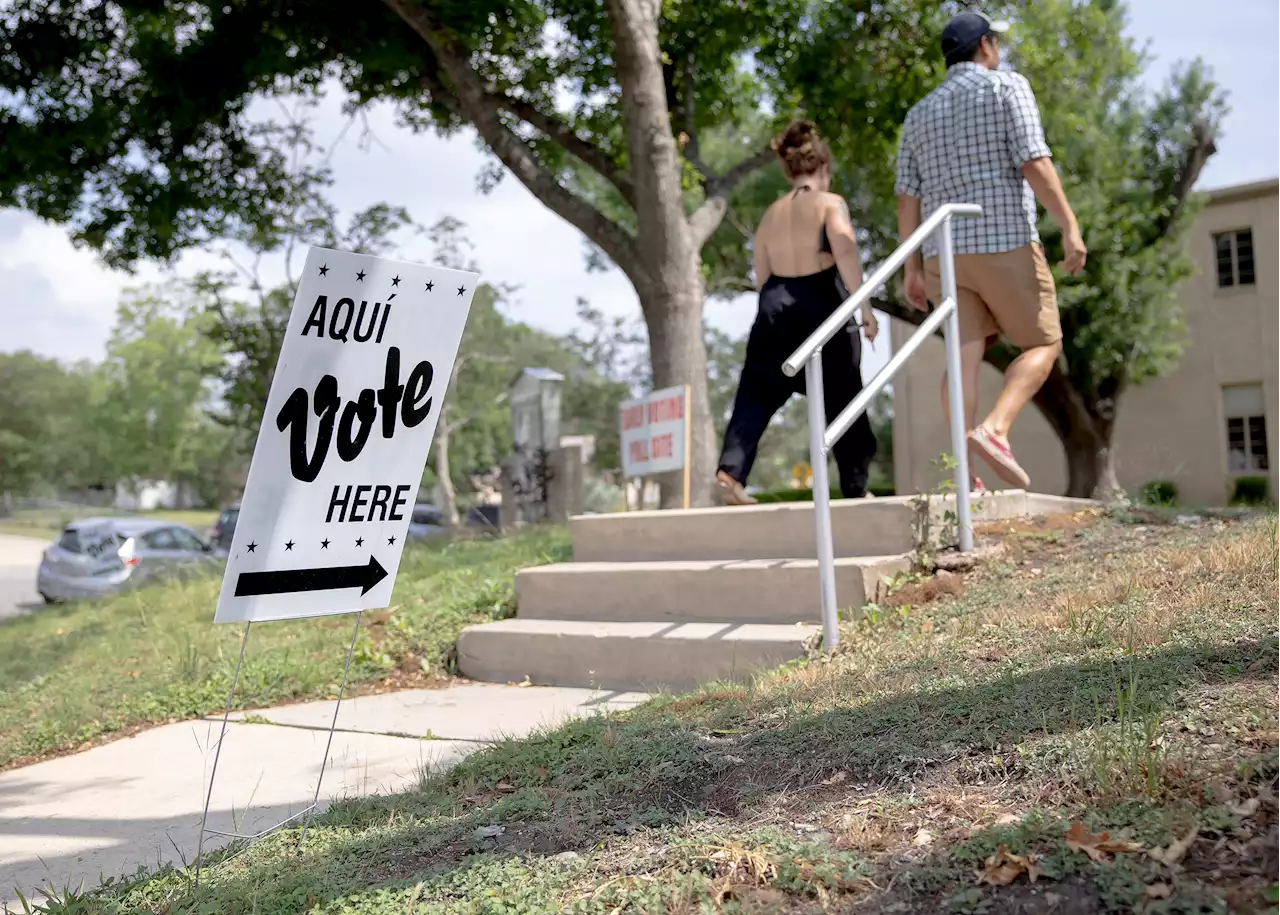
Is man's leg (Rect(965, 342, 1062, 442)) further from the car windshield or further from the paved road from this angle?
the car windshield

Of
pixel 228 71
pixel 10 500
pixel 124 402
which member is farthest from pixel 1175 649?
pixel 10 500

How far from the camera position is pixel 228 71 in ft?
41.5

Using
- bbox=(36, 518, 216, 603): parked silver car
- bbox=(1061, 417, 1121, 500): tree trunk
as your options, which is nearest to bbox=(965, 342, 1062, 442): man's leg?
bbox=(36, 518, 216, 603): parked silver car

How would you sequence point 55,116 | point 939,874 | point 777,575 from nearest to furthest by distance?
point 939,874
point 777,575
point 55,116

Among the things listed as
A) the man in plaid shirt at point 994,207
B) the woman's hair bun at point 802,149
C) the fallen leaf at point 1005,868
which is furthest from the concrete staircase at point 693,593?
the fallen leaf at point 1005,868

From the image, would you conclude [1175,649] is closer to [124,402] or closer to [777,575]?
[777,575]

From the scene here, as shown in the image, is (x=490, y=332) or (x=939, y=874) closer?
(x=939, y=874)

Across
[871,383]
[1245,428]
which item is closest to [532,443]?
[871,383]

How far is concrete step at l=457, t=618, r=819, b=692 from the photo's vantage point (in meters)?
4.62

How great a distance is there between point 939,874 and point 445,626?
174 inches

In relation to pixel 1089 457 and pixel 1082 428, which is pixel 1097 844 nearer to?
pixel 1082 428

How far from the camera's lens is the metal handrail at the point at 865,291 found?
4.34 m

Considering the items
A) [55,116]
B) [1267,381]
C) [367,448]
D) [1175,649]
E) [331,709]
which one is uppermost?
[55,116]

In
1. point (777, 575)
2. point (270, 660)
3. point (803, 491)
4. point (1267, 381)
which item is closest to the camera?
point (777, 575)
